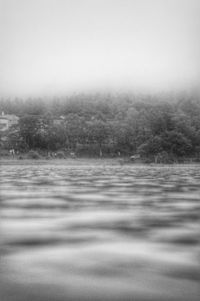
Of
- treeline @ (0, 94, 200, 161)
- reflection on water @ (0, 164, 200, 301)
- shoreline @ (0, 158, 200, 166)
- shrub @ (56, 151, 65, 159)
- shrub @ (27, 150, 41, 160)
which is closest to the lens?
reflection on water @ (0, 164, 200, 301)

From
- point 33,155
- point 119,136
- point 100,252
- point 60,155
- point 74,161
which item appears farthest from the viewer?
point 119,136

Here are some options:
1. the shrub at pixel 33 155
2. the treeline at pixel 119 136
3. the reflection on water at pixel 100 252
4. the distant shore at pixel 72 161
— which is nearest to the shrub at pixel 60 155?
the distant shore at pixel 72 161

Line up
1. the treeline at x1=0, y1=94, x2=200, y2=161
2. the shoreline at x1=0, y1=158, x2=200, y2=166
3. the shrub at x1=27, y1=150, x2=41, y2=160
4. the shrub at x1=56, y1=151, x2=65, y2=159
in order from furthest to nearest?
1. the treeline at x1=0, y1=94, x2=200, y2=161
2. the shrub at x1=56, y1=151, x2=65, y2=159
3. the shrub at x1=27, y1=150, x2=41, y2=160
4. the shoreline at x1=0, y1=158, x2=200, y2=166

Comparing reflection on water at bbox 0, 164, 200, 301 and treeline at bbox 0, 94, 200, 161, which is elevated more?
treeline at bbox 0, 94, 200, 161

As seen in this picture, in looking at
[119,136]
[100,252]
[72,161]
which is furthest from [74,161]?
[100,252]

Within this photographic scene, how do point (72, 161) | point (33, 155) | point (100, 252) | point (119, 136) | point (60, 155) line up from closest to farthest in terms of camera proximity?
point (100, 252) → point (72, 161) → point (33, 155) → point (60, 155) → point (119, 136)

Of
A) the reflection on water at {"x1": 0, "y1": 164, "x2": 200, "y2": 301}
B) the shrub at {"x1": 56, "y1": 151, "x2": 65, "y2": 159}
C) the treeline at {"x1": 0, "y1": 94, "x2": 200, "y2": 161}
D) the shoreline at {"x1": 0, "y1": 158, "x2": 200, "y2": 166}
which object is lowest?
the shoreline at {"x1": 0, "y1": 158, "x2": 200, "y2": 166}

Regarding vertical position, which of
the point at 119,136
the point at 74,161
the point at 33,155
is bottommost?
the point at 74,161

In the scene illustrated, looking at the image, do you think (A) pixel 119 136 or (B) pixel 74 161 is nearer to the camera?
(B) pixel 74 161

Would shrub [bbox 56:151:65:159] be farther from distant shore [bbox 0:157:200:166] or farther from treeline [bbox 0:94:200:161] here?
treeline [bbox 0:94:200:161]

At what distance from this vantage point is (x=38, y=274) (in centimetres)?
535

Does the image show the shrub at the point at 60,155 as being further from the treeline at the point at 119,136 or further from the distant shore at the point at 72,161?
the treeline at the point at 119,136

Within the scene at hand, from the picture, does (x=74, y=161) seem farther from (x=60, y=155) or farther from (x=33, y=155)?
(x=33, y=155)

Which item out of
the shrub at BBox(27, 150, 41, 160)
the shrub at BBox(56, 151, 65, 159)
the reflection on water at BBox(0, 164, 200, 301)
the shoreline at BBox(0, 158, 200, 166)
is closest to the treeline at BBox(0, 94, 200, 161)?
the shrub at BBox(56, 151, 65, 159)
